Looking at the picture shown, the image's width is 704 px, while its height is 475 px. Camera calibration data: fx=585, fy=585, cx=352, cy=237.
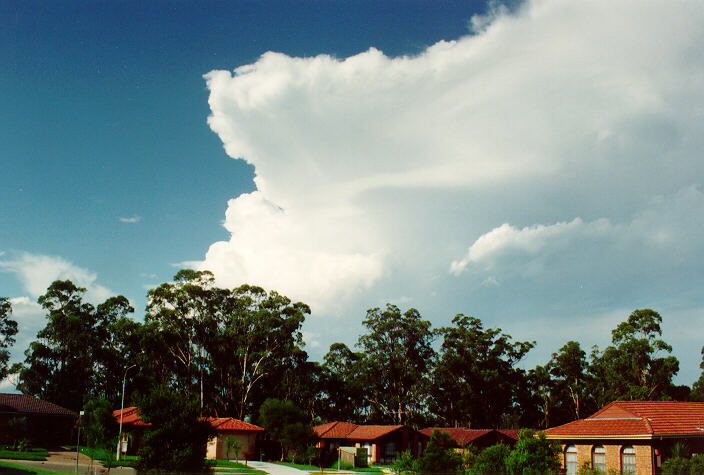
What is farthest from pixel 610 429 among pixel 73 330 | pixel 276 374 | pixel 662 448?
pixel 73 330

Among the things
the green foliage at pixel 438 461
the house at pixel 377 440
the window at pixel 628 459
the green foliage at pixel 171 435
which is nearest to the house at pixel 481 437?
the house at pixel 377 440

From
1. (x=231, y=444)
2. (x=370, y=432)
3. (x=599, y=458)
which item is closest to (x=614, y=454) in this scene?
(x=599, y=458)

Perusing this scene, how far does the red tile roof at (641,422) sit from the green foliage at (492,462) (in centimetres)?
972

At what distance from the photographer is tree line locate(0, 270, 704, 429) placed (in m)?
71.9

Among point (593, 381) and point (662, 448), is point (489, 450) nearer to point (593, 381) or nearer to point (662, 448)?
point (662, 448)

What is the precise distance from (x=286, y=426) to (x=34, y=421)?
82.0 ft

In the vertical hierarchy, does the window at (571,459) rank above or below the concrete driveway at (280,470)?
above

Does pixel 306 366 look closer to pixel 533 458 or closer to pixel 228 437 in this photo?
pixel 228 437

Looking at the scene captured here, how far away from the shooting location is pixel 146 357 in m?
71.7

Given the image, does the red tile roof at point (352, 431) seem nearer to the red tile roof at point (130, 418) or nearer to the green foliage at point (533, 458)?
the red tile roof at point (130, 418)

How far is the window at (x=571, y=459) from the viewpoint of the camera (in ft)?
122

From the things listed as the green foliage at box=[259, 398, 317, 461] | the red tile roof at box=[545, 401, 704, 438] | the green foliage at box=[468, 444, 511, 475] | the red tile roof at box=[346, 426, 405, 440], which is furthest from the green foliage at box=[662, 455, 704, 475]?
the green foliage at box=[259, 398, 317, 461]

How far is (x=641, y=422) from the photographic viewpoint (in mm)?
34844

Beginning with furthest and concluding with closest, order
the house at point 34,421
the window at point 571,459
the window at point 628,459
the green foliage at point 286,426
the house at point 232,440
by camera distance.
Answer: the green foliage at point 286,426
the house at point 232,440
the house at point 34,421
the window at point 571,459
the window at point 628,459
